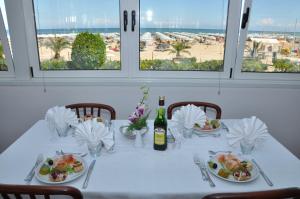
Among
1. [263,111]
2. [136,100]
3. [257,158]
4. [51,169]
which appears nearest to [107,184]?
[51,169]

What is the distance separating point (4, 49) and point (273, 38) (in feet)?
7.94

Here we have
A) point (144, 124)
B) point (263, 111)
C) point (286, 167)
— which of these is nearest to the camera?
point (286, 167)

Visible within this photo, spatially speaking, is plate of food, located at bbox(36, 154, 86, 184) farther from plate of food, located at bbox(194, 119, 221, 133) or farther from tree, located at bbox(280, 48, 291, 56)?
tree, located at bbox(280, 48, 291, 56)

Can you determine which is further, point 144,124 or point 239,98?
point 239,98

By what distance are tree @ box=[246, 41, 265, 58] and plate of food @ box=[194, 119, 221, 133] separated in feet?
3.25

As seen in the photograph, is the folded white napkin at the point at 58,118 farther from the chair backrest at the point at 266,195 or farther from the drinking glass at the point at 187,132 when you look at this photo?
the chair backrest at the point at 266,195

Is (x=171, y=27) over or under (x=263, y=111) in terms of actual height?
over

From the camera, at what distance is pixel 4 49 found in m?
2.22

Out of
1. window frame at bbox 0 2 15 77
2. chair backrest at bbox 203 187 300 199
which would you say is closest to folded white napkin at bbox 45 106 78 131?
chair backrest at bbox 203 187 300 199

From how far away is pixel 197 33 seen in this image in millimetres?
2248

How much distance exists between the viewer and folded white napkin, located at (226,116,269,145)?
130 centimetres

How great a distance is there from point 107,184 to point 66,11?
167 centimetres

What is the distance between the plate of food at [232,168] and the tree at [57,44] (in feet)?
5.53

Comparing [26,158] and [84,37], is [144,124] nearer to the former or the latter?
[26,158]
